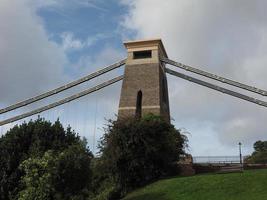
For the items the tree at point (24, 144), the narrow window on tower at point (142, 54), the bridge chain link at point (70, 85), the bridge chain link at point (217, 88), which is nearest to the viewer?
the tree at point (24, 144)

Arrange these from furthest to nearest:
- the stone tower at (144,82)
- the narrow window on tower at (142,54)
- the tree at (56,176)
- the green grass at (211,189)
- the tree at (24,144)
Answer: the narrow window on tower at (142,54) → the stone tower at (144,82) → the tree at (24,144) → the tree at (56,176) → the green grass at (211,189)

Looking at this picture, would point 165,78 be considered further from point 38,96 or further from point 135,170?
point 135,170

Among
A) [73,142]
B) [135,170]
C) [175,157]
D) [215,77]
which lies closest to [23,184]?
[73,142]

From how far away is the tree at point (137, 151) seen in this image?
40312 millimetres

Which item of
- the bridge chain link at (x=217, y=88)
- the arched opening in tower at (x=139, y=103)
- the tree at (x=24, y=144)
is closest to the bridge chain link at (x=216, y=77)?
the bridge chain link at (x=217, y=88)

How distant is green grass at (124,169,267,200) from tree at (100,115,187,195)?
12.4 ft

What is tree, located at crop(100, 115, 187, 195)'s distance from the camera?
40312mm

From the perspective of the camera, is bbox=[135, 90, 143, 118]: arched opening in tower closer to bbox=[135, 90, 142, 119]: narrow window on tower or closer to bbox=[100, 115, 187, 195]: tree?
bbox=[135, 90, 142, 119]: narrow window on tower

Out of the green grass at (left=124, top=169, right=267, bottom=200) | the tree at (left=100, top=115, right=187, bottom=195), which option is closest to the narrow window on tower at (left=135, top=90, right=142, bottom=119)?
the tree at (left=100, top=115, right=187, bottom=195)

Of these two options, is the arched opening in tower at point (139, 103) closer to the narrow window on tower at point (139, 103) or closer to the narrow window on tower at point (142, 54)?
the narrow window on tower at point (139, 103)

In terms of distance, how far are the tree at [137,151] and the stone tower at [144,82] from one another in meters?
12.6

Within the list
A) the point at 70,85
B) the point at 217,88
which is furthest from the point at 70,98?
the point at 217,88

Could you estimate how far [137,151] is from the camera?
134 feet

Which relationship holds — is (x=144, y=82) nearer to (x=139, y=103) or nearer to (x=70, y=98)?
(x=139, y=103)
